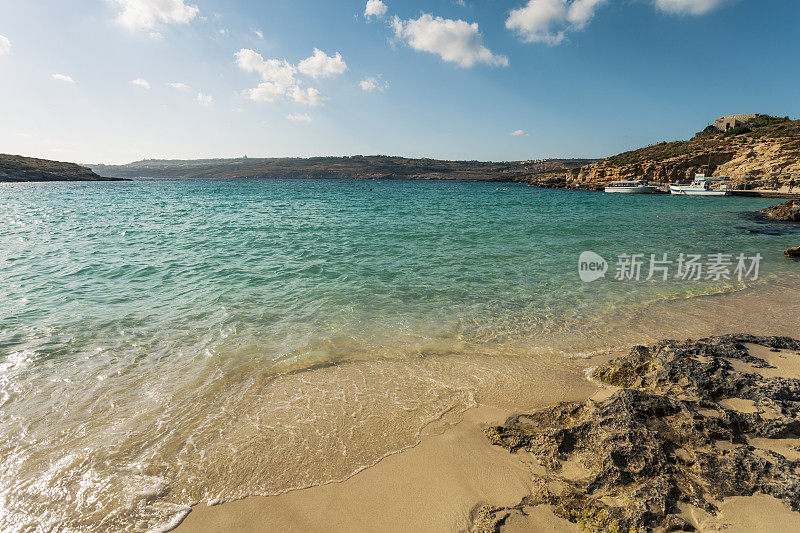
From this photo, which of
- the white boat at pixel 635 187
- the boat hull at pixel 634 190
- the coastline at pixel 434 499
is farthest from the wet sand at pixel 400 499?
the white boat at pixel 635 187

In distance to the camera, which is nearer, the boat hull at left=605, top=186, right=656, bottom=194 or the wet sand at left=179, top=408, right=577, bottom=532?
the wet sand at left=179, top=408, right=577, bottom=532

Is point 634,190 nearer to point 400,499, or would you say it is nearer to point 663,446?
point 663,446

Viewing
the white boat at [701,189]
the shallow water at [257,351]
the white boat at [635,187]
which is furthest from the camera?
the white boat at [635,187]

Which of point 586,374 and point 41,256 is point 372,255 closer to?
point 586,374

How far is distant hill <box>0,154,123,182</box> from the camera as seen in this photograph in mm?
104062

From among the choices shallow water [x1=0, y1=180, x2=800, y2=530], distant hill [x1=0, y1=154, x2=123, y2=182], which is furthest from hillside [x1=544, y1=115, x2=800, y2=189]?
distant hill [x1=0, y1=154, x2=123, y2=182]

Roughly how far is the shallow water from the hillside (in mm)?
56994

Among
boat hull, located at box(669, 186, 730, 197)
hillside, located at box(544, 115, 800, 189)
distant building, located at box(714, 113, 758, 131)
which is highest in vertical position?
distant building, located at box(714, 113, 758, 131)

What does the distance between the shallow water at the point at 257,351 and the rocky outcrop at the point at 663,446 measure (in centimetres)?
128

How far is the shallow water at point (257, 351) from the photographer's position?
4117 millimetres

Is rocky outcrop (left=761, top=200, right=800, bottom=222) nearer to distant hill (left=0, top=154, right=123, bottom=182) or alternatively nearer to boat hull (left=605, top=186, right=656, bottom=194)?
boat hull (left=605, top=186, right=656, bottom=194)

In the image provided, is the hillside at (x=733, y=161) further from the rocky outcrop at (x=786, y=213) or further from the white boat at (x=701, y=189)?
the rocky outcrop at (x=786, y=213)

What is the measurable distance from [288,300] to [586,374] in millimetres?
7497

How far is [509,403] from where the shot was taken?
5332 mm
